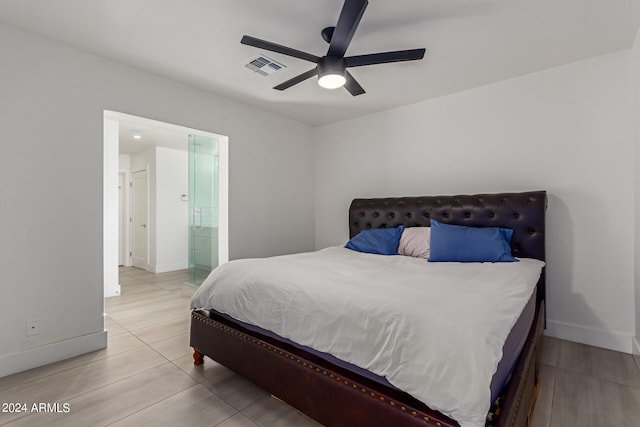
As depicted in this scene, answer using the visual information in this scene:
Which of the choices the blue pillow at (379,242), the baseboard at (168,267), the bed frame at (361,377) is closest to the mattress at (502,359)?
the bed frame at (361,377)

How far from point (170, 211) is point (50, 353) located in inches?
151

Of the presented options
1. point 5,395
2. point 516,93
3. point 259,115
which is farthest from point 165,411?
point 516,93

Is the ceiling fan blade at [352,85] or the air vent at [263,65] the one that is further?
the air vent at [263,65]

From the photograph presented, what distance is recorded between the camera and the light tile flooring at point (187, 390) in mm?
1648

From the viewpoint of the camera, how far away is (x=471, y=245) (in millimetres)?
2490

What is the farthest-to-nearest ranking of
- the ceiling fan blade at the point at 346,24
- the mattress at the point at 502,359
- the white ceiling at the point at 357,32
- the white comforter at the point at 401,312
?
the white ceiling at the point at 357,32
the ceiling fan blade at the point at 346,24
the mattress at the point at 502,359
the white comforter at the point at 401,312

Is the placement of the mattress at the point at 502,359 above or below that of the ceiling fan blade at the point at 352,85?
below

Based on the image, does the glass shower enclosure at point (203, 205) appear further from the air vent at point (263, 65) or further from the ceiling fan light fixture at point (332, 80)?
the ceiling fan light fixture at point (332, 80)

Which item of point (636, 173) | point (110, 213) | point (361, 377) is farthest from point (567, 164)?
point (110, 213)

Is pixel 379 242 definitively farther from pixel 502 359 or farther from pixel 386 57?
pixel 502 359

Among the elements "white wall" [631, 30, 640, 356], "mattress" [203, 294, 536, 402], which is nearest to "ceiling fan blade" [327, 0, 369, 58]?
"mattress" [203, 294, 536, 402]

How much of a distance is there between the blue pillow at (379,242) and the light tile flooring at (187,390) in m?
1.48

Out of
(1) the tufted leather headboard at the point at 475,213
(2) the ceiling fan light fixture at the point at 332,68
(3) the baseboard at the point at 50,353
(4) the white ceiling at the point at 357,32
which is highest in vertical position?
(4) the white ceiling at the point at 357,32

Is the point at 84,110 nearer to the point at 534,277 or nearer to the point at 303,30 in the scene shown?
the point at 303,30
